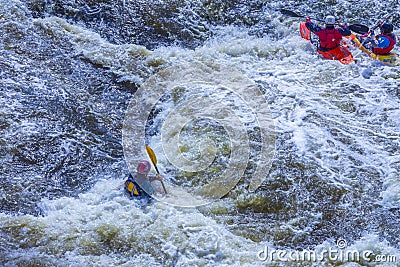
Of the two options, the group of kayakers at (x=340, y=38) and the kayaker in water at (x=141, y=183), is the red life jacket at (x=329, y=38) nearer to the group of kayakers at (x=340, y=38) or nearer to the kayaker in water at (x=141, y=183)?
the group of kayakers at (x=340, y=38)

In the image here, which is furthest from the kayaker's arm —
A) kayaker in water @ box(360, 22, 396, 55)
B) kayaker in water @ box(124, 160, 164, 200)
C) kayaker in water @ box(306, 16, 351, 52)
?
kayaker in water @ box(124, 160, 164, 200)

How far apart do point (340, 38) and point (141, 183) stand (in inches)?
160

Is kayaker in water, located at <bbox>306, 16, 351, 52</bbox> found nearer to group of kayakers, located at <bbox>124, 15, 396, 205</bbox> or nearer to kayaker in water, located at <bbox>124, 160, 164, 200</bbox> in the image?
group of kayakers, located at <bbox>124, 15, 396, 205</bbox>

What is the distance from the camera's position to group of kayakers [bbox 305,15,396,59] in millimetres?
7754

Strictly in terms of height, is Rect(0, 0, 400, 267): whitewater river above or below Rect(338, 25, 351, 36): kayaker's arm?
below

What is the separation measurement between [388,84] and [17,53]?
559 cm

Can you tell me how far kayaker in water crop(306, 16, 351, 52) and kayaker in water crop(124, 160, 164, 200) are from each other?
Answer: 12.1 feet

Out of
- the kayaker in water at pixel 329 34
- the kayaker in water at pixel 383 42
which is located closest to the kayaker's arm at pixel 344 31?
the kayaker in water at pixel 329 34

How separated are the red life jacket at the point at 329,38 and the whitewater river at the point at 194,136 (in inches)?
11.0

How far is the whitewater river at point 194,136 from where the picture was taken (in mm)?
5504

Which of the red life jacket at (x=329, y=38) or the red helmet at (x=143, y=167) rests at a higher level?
the red life jacket at (x=329, y=38)

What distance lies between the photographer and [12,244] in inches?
213

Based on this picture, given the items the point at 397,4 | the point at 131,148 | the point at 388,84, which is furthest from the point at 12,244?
the point at 397,4

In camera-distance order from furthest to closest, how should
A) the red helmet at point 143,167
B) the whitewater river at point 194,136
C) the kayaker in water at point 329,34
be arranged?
the kayaker in water at point 329,34
the red helmet at point 143,167
the whitewater river at point 194,136
